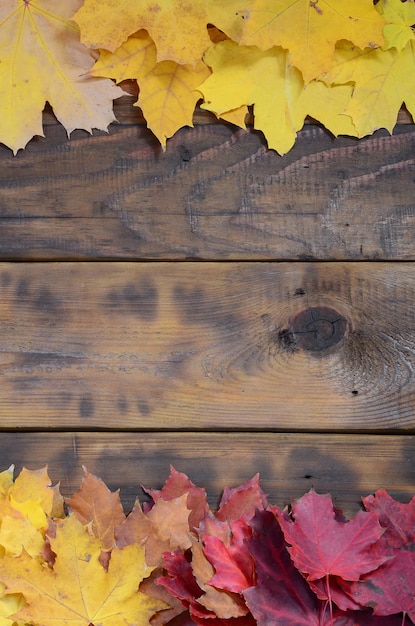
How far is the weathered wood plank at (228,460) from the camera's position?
0.90m

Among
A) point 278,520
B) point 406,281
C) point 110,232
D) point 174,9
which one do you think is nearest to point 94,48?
point 174,9

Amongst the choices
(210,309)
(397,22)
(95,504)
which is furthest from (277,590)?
(397,22)

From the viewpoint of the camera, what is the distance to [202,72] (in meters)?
0.87

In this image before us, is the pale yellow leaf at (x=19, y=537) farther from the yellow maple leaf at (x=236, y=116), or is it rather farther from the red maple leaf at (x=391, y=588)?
the yellow maple leaf at (x=236, y=116)

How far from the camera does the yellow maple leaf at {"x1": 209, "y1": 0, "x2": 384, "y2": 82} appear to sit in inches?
32.5

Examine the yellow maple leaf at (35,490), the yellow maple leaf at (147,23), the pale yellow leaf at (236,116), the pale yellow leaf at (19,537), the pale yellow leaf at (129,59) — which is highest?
the yellow maple leaf at (147,23)

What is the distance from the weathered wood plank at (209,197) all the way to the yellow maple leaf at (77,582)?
39 cm

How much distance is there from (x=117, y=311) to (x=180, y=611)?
39cm

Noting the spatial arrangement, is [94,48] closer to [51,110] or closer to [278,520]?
[51,110]

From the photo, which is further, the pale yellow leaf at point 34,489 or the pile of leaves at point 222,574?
the pale yellow leaf at point 34,489

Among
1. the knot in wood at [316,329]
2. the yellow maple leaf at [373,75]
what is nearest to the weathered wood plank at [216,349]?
the knot in wood at [316,329]

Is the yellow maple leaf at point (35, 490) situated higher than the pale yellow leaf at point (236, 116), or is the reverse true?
the pale yellow leaf at point (236, 116)

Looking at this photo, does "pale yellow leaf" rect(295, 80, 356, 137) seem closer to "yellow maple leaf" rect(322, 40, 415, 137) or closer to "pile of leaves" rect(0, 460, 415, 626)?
"yellow maple leaf" rect(322, 40, 415, 137)

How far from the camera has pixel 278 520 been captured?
0.73m
